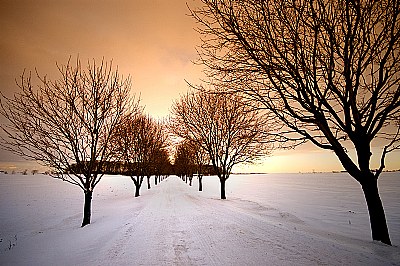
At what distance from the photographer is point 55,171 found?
952 centimetres

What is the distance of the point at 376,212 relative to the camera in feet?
18.4

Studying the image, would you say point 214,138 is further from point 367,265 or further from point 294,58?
point 367,265

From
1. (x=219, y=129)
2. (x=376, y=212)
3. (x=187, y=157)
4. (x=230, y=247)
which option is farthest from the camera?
(x=187, y=157)

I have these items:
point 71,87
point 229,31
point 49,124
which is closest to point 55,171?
point 49,124

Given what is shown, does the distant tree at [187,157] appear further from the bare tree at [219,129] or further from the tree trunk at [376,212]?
the tree trunk at [376,212]

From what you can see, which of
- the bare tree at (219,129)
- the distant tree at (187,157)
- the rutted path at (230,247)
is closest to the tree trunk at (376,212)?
the rutted path at (230,247)

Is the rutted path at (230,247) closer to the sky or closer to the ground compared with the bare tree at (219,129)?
closer to the ground

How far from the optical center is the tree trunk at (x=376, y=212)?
555 cm

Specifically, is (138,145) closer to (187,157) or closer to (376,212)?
(187,157)

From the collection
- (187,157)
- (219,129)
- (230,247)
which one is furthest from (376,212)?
(187,157)

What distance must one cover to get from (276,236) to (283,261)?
177 centimetres

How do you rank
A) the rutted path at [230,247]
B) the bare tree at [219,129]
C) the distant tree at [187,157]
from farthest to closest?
1. the distant tree at [187,157]
2. the bare tree at [219,129]
3. the rutted path at [230,247]

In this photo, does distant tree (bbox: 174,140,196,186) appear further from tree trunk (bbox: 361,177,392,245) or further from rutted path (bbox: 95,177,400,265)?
tree trunk (bbox: 361,177,392,245)

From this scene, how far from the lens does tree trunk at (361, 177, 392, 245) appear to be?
5555mm
